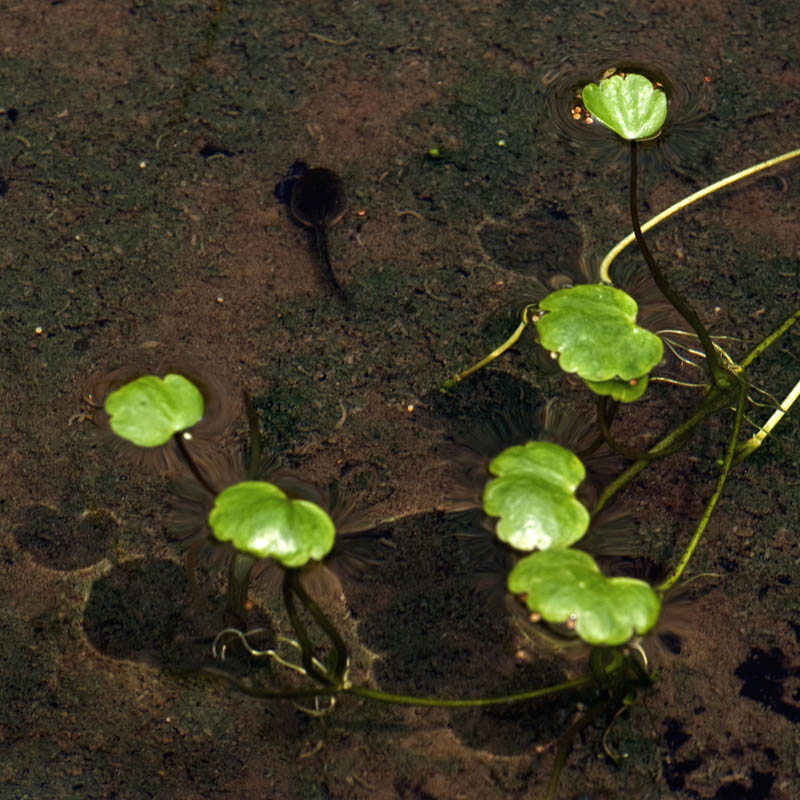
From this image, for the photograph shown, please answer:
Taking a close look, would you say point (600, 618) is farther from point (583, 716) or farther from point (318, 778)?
point (318, 778)

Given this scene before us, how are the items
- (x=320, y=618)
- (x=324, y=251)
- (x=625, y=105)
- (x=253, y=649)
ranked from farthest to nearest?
1. (x=324, y=251)
2. (x=625, y=105)
3. (x=253, y=649)
4. (x=320, y=618)

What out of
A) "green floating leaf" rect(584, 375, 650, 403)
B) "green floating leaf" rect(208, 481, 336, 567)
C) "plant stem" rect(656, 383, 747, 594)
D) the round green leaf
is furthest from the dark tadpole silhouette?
"plant stem" rect(656, 383, 747, 594)

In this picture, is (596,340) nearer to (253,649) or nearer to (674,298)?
(674,298)

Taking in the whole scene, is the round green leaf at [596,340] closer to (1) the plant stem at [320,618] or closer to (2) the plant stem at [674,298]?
(2) the plant stem at [674,298]

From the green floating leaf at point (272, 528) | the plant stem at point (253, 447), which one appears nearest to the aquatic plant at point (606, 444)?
the green floating leaf at point (272, 528)

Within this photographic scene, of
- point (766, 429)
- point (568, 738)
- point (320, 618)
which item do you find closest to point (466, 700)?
point (568, 738)

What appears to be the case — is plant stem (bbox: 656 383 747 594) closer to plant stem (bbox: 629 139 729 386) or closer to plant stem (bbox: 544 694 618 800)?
plant stem (bbox: 629 139 729 386)
